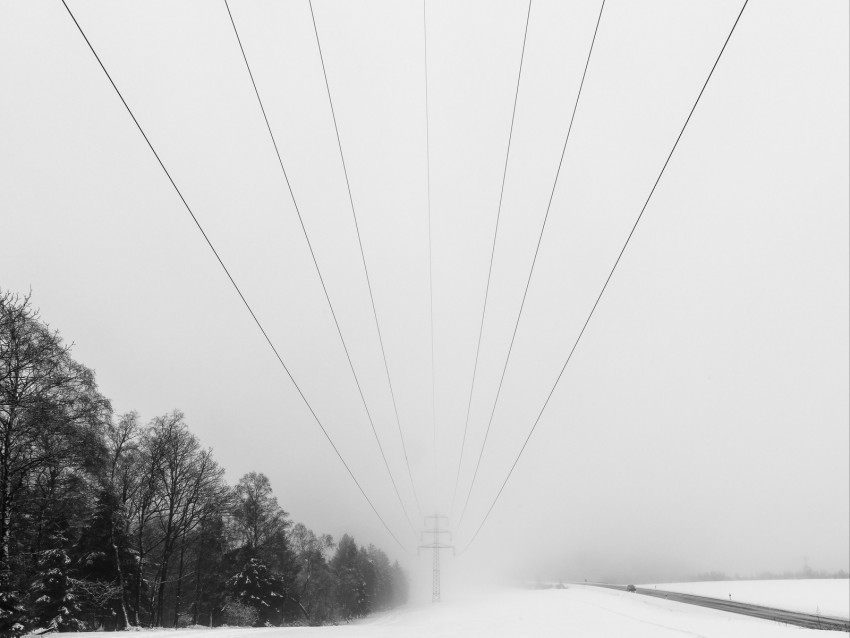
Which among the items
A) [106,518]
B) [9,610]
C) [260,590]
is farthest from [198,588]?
[9,610]

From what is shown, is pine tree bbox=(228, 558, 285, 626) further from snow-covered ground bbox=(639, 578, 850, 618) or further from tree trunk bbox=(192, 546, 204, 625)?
snow-covered ground bbox=(639, 578, 850, 618)

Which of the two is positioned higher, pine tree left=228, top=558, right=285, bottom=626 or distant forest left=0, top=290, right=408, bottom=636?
distant forest left=0, top=290, right=408, bottom=636

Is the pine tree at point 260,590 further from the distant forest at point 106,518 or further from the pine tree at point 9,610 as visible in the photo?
the pine tree at point 9,610

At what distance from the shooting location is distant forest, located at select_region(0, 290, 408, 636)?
1997 cm

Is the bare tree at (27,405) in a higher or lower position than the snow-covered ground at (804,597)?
higher

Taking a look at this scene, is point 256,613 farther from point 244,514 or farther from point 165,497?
point 165,497

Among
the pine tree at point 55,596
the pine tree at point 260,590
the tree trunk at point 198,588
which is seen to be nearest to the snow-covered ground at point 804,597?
the pine tree at point 260,590

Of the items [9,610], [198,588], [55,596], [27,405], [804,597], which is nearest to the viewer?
[9,610]

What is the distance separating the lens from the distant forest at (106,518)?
1997cm

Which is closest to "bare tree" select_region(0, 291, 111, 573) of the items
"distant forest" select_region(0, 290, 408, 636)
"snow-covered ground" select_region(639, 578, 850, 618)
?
"distant forest" select_region(0, 290, 408, 636)

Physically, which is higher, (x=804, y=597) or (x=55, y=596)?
(x=55, y=596)

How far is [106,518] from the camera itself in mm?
32938

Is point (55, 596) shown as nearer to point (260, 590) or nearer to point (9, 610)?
point (9, 610)

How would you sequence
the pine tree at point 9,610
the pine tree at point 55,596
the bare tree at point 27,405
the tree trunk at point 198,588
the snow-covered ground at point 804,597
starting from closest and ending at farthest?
the pine tree at point 9,610 → the bare tree at point 27,405 → the pine tree at point 55,596 → the snow-covered ground at point 804,597 → the tree trunk at point 198,588
